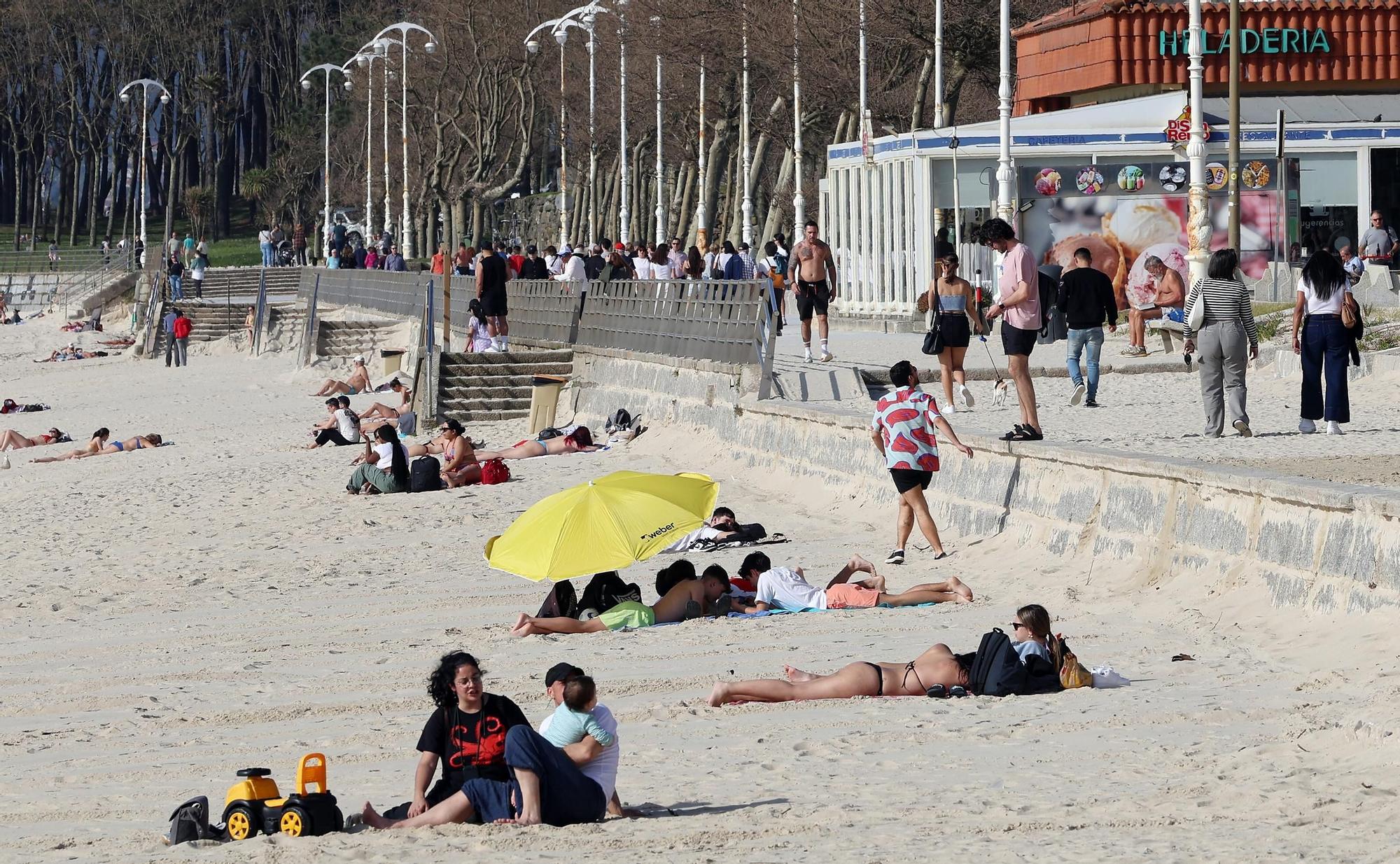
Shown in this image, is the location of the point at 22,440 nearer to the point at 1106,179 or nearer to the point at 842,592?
the point at 1106,179

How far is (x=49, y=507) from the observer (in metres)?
21.6

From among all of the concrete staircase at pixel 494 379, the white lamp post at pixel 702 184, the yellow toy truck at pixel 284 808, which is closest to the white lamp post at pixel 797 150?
the white lamp post at pixel 702 184

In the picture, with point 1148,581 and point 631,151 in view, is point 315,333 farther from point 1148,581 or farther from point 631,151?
point 1148,581

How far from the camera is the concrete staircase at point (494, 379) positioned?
90.2ft

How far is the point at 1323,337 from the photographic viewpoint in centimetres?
1505

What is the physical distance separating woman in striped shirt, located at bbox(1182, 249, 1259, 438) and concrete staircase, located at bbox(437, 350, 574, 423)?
13.1 metres

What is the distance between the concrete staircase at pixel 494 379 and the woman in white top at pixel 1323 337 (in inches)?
524

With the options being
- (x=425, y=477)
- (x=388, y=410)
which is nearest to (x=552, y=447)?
(x=425, y=477)

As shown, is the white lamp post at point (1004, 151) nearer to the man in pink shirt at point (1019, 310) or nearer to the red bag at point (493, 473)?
the red bag at point (493, 473)

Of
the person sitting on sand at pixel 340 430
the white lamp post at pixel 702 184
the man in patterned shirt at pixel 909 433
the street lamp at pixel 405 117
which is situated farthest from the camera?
the street lamp at pixel 405 117

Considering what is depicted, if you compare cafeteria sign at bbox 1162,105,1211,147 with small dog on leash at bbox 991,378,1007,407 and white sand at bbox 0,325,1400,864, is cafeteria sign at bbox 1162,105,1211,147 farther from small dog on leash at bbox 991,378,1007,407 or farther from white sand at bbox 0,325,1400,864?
white sand at bbox 0,325,1400,864

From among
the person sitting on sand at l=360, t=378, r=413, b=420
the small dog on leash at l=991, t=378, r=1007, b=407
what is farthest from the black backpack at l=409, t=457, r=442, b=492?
the person sitting on sand at l=360, t=378, r=413, b=420

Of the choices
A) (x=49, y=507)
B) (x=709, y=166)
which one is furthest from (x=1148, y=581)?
(x=709, y=166)

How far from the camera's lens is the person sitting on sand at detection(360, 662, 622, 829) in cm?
759
